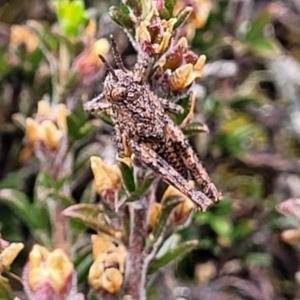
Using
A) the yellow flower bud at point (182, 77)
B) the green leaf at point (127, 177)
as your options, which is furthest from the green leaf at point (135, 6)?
the green leaf at point (127, 177)

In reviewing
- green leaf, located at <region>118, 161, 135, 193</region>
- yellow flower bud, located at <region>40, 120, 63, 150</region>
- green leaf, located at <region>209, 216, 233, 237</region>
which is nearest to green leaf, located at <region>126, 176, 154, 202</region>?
green leaf, located at <region>118, 161, 135, 193</region>

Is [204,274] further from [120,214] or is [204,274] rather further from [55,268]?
[55,268]

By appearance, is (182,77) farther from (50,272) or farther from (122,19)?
(50,272)

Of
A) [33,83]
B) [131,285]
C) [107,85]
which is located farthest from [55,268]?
[33,83]

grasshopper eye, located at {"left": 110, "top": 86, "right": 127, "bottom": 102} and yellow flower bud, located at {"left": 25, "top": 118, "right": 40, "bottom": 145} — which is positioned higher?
grasshopper eye, located at {"left": 110, "top": 86, "right": 127, "bottom": 102}

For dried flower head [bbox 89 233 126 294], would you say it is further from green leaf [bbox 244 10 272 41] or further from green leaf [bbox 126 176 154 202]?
green leaf [bbox 244 10 272 41]

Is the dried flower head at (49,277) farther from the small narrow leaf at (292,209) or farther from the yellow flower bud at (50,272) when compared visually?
the small narrow leaf at (292,209)
